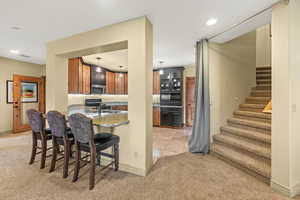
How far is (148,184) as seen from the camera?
7.11ft

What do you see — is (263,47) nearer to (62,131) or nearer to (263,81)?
(263,81)

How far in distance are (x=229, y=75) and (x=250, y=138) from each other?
1.60 m

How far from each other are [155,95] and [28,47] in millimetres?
4859

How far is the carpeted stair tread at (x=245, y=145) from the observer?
8.01 feet

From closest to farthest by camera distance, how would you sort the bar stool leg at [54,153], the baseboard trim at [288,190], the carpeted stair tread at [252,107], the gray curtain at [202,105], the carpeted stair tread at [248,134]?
1. the baseboard trim at [288,190]
2. the bar stool leg at [54,153]
3. the carpeted stair tread at [248,134]
4. the gray curtain at [202,105]
5. the carpeted stair tread at [252,107]

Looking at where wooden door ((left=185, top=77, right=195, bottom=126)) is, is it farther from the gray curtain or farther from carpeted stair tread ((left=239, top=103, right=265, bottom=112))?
the gray curtain

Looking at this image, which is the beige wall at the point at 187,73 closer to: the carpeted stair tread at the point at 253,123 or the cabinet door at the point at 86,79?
the carpeted stair tread at the point at 253,123

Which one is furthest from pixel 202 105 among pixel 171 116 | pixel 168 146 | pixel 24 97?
pixel 24 97

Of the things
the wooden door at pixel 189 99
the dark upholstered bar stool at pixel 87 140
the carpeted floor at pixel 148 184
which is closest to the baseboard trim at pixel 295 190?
the carpeted floor at pixel 148 184

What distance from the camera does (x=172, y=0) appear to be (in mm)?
1955

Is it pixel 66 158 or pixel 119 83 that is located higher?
pixel 119 83

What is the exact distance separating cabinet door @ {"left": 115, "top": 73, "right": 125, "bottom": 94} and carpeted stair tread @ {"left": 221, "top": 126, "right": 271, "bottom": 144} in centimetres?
488

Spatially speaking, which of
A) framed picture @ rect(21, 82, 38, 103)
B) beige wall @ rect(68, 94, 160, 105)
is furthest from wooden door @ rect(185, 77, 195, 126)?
framed picture @ rect(21, 82, 38, 103)

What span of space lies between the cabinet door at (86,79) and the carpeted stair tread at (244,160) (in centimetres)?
429
